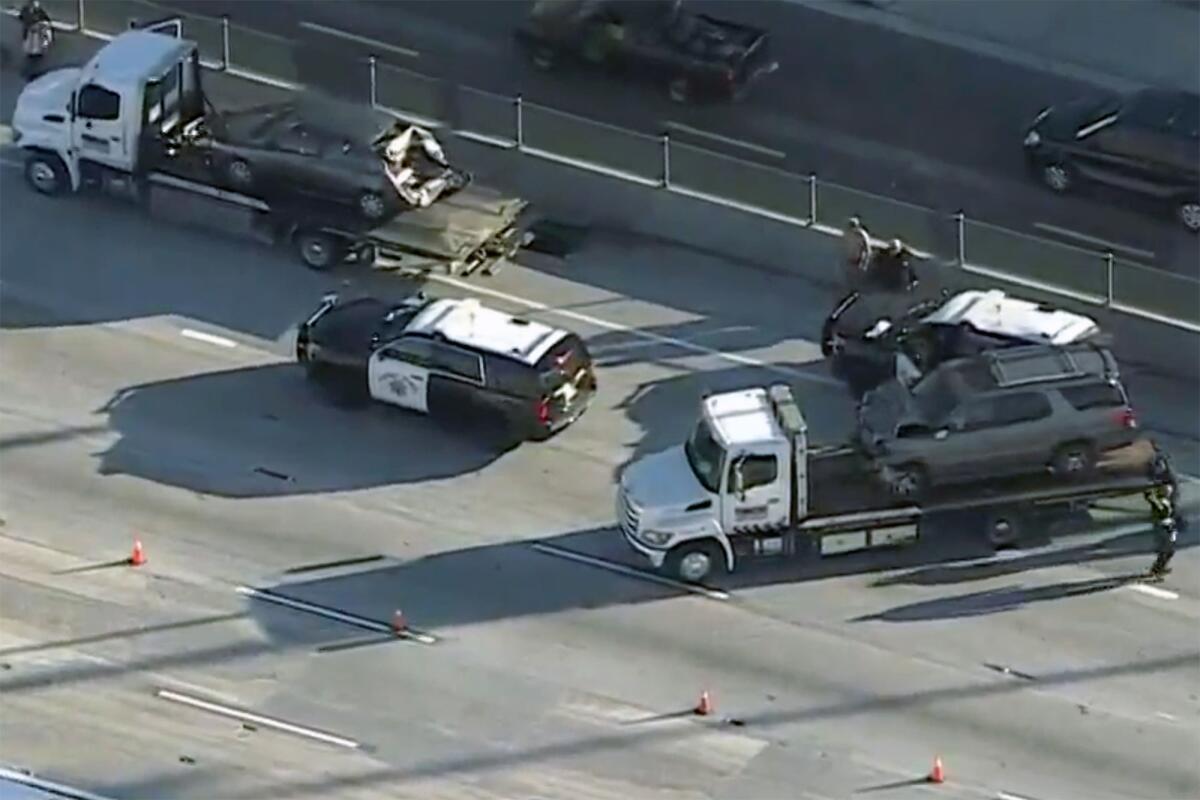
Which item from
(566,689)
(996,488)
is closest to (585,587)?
(566,689)

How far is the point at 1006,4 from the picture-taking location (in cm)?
5712

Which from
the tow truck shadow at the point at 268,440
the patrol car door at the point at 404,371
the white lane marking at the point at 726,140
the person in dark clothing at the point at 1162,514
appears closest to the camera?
the person in dark clothing at the point at 1162,514

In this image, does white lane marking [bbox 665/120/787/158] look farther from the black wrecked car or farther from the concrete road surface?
the black wrecked car

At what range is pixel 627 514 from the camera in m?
43.9

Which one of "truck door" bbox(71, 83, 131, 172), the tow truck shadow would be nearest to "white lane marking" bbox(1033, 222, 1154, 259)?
the tow truck shadow

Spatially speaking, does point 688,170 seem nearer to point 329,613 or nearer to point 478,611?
point 478,611

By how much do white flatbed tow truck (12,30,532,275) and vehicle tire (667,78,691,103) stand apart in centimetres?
380

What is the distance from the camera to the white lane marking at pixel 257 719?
41062mm

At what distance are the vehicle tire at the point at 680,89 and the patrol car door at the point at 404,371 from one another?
9.11 metres

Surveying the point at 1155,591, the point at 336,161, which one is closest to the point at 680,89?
the point at 336,161

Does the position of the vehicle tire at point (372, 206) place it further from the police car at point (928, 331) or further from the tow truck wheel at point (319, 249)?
the police car at point (928, 331)

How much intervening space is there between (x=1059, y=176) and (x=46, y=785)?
742 inches

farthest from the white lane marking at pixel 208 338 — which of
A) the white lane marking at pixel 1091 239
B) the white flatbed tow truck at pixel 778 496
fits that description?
the white lane marking at pixel 1091 239

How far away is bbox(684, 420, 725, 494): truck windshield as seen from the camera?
143ft
